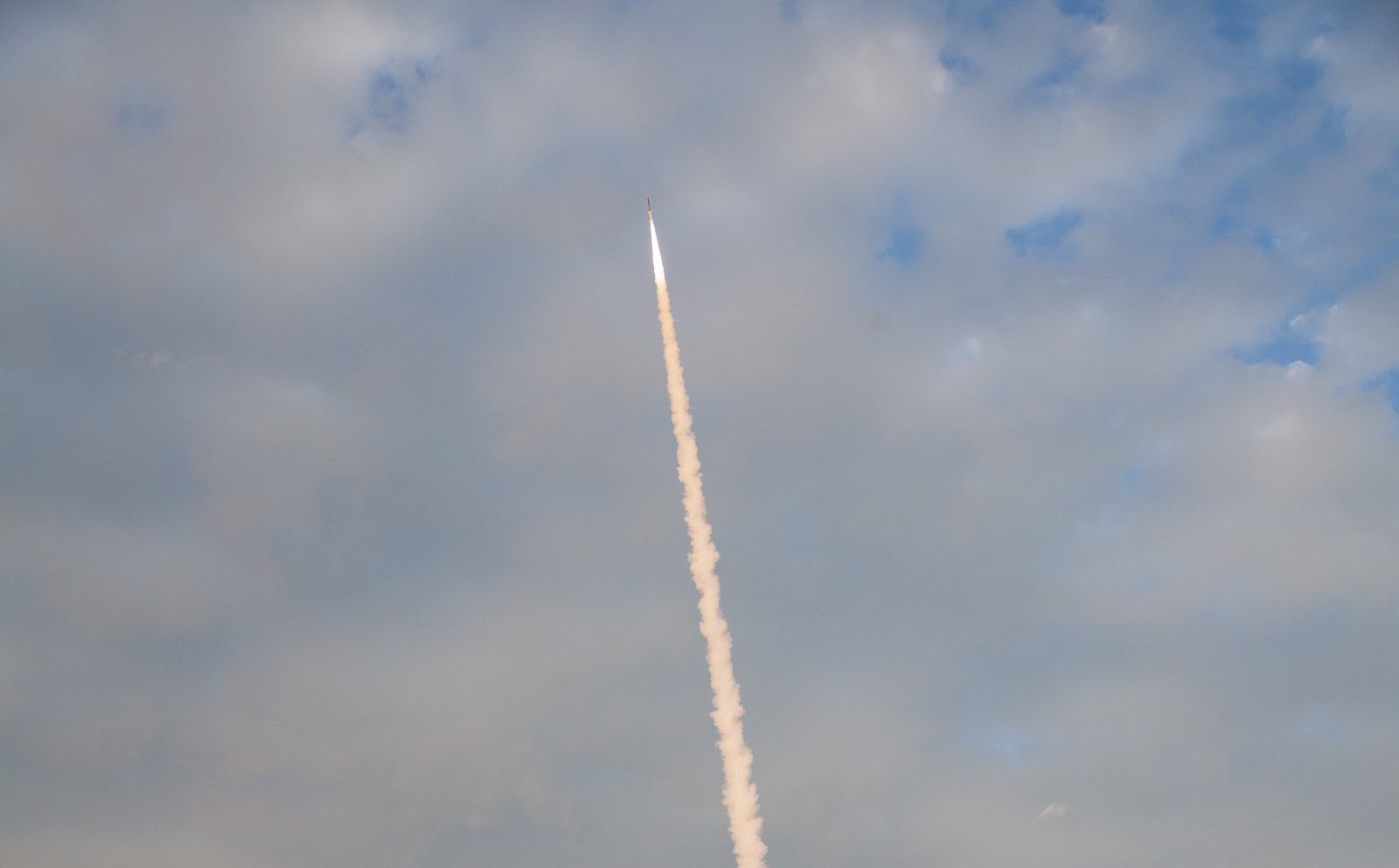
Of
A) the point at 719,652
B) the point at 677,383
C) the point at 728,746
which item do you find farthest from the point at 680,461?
the point at 728,746

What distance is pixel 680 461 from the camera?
428 feet

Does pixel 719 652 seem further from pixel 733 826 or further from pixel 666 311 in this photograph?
pixel 666 311

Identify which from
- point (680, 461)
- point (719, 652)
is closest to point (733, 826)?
point (719, 652)

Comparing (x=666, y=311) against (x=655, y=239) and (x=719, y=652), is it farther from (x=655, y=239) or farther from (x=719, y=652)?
(x=719, y=652)

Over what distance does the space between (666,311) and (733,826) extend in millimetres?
51421

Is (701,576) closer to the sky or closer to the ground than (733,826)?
closer to the sky

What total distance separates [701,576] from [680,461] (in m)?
11.6

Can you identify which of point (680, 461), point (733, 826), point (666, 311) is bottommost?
point (733, 826)

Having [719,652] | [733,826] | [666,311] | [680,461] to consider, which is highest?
[666,311]

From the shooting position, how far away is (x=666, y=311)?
12975cm

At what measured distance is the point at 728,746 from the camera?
13050 cm

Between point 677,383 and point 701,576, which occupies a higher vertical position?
point 677,383

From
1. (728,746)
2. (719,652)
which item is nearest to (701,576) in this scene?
(719,652)

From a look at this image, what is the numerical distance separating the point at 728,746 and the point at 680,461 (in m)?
28.8
